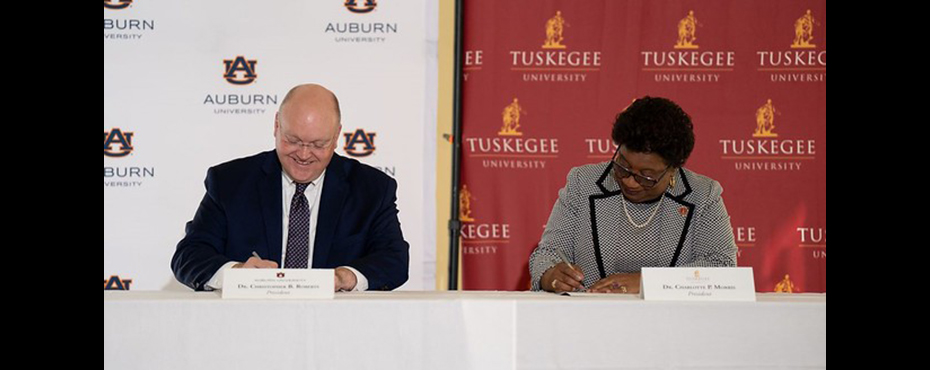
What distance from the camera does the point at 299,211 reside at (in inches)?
115

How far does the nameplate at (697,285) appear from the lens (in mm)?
2066

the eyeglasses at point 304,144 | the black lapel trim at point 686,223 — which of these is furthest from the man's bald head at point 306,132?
the black lapel trim at point 686,223

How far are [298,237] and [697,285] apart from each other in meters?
1.34

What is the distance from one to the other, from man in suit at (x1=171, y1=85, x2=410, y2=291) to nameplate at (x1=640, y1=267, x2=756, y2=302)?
997 mm

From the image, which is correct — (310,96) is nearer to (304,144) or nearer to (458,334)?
(304,144)

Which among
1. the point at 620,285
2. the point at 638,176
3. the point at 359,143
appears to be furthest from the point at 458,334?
the point at 359,143

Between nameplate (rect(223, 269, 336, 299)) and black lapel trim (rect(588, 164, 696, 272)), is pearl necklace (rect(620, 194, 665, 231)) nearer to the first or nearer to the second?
black lapel trim (rect(588, 164, 696, 272))

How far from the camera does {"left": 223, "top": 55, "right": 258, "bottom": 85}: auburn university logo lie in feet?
15.1

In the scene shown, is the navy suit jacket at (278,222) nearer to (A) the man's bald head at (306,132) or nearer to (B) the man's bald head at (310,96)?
(A) the man's bald head at (306,132)

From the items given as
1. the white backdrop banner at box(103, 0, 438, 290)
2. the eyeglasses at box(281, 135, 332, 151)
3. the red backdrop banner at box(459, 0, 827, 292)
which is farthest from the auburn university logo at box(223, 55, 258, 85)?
the eyeglasses at box(281, 135, 332, 151)

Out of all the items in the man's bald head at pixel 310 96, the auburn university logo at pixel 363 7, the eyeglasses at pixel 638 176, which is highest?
the auburn university logo at pixel 363 7

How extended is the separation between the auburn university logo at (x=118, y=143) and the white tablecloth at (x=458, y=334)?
110 inches

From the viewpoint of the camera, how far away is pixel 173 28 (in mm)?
4617

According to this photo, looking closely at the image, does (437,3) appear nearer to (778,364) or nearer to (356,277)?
(356,277)
